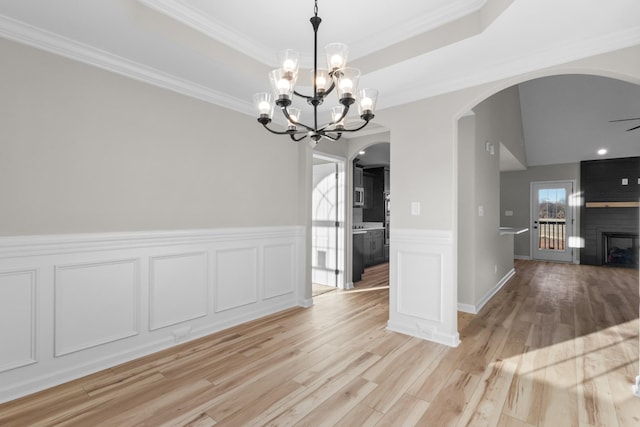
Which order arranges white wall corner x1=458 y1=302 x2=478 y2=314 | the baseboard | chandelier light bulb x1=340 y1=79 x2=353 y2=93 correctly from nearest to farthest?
chandelier light bulb x1=340 y1=79 x2=353 y2=93, the baseboard, white wall corner x1=458 y1=302 x2=478 y2=314

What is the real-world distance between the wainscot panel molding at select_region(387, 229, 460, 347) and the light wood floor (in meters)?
0.15

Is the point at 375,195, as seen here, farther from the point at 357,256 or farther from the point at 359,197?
the point at 357,256

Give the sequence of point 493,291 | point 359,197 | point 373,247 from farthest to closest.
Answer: point 373,247 < point 359,197 < point 493,291

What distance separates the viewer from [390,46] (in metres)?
2.70

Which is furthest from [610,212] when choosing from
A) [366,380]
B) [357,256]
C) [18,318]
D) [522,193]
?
[18,318]

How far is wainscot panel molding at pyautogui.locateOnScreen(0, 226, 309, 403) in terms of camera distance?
2.15m

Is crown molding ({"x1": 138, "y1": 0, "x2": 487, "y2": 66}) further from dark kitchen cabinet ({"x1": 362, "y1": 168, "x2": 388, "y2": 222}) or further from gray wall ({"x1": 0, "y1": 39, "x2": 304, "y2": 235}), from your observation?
dark kitchen cabinet ({"x1": 362, "y1": 168, "x2": 388, "y2": 222})

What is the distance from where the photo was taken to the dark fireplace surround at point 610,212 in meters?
7.20

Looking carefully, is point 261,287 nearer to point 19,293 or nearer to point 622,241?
point 19,293

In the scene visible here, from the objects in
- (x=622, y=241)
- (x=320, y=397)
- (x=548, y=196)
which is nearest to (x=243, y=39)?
(x=320, y=397)

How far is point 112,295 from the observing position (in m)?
2.56

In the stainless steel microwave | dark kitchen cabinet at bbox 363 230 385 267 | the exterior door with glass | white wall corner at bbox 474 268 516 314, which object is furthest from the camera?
the exterior door with glass

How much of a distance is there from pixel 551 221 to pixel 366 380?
8.10 meters

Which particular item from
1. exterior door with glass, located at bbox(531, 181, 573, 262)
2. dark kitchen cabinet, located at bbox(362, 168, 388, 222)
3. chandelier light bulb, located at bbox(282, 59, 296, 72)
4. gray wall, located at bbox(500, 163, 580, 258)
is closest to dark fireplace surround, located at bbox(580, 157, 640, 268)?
exterior door with glass, located at bbox(531, 181, 573, 262)
